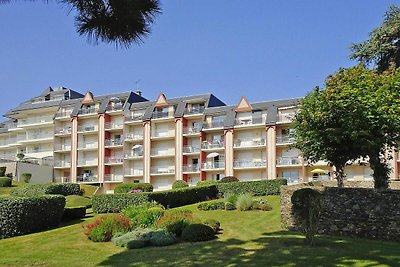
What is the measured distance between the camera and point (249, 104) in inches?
2303

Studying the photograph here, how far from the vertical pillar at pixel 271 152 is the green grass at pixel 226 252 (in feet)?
113

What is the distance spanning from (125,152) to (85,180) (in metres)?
7.48

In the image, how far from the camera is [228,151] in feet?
189

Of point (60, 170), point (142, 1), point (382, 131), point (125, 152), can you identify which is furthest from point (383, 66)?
point (60, 170)

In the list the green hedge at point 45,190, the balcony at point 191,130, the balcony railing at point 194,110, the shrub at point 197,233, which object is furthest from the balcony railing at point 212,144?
the shrub at point 197,233

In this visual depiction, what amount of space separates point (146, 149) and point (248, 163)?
14678 millimetres

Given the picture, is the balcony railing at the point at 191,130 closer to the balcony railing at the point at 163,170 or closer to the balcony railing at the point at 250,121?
the balcony railing at the point at 163,170

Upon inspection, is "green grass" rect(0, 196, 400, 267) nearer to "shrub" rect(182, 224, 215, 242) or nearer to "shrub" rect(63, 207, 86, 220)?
"shrub" rect(182, 224, 215, 242)

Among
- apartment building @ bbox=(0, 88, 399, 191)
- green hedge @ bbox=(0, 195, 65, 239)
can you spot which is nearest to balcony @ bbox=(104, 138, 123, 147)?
apartment building @ bbox=(0, 88, 399, 191)

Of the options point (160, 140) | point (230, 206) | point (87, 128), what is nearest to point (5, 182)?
point (87, 128)

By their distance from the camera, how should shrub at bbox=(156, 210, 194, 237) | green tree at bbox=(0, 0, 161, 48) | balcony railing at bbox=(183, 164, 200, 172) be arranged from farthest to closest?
1. balcony railing at bbox=(183, 164, 200, 172)
2. shrub at bbox=(156, 210, 194, 237)
3. green tree at bbox=(0, 0, 161, 48)

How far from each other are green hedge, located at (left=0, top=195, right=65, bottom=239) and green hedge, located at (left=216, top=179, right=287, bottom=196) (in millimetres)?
14671

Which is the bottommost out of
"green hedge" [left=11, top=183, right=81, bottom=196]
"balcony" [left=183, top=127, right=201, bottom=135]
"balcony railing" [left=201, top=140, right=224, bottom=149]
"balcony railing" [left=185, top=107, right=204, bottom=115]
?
"green hedge" [left=11, top=183, right=81, bottom=196]

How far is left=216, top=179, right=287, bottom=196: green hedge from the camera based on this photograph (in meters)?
34.8
